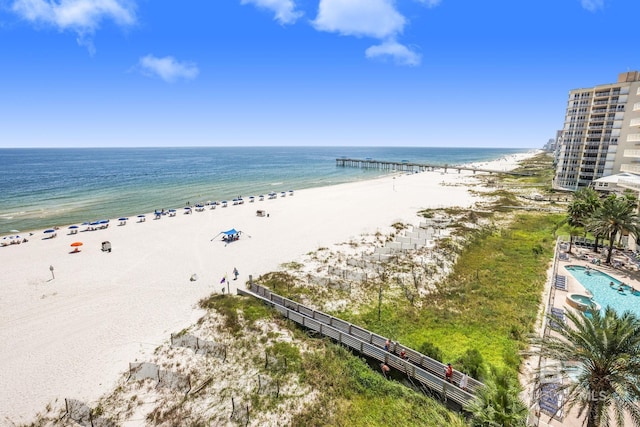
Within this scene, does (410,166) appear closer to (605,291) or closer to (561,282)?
(561,282)

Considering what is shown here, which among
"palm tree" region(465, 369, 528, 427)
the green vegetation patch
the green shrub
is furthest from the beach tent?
"palm tree" region(465, 369, 528, 427)

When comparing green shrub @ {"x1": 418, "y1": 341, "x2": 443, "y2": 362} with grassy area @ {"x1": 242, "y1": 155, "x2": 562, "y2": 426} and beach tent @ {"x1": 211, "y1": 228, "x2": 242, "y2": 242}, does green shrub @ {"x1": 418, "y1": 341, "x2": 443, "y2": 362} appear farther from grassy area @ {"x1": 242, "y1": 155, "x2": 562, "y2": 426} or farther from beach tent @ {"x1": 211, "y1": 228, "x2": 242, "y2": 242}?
beach tent @ {"x1": 211, "y1": 228, "x2": 242, "y2": 242}

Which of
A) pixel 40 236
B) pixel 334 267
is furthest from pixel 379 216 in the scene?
pixel 40 236

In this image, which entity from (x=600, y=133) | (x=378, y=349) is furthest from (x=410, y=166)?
(x=378, y=349)

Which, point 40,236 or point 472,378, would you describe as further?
point 40,236

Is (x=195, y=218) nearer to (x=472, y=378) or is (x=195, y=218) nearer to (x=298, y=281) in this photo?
(x=298, y=281)

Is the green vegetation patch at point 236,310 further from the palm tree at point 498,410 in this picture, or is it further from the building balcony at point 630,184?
the building balcony at point 630,184

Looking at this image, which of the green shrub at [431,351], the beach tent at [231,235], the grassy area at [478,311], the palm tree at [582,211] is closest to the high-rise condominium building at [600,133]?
the palm tree at [582,211]
